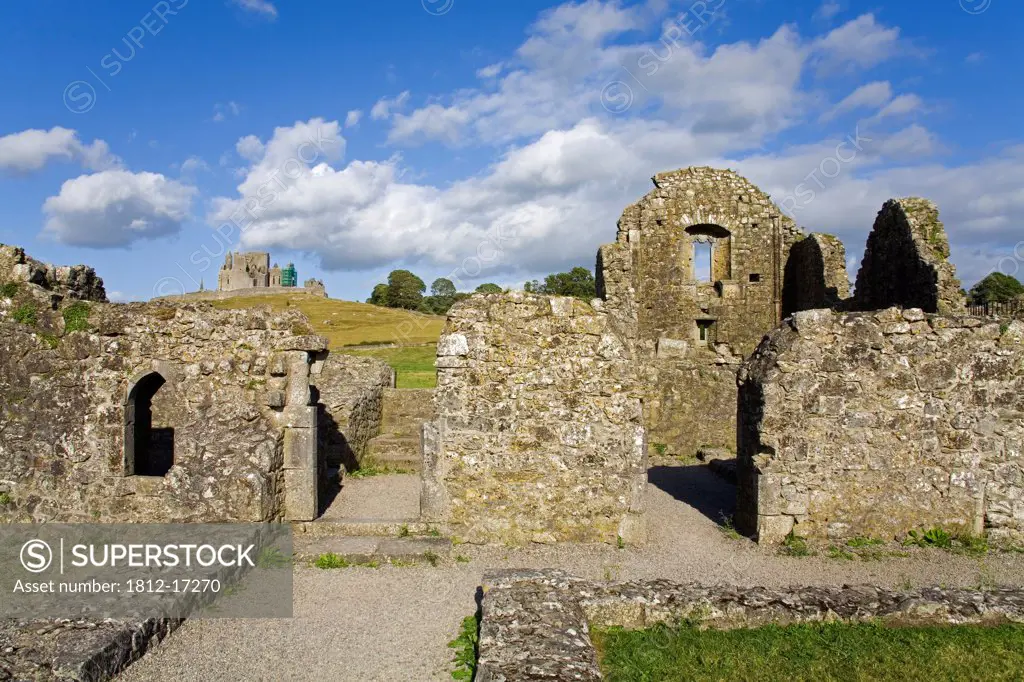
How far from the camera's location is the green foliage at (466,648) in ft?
18.1

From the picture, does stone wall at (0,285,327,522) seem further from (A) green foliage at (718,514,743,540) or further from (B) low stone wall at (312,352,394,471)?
(A) green foliage at (718,514,743,540)

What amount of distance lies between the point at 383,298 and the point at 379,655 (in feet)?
252

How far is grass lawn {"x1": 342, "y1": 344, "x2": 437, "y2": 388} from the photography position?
27703 mm

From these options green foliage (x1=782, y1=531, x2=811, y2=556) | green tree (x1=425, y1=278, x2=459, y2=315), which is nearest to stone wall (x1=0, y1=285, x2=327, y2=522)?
green foliage (x1=782, y1=531, x2=811, y2=556)

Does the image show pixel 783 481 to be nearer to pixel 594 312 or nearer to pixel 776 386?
pixel 776 386

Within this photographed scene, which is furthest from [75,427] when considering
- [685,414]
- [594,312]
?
[685,414]

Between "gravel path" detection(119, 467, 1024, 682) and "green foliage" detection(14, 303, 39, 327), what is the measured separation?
5149 mm

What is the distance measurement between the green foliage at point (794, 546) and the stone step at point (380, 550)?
14.6 feet

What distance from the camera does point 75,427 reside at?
8.95 meters

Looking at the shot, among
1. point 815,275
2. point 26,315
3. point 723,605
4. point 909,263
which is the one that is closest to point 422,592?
point 723,605

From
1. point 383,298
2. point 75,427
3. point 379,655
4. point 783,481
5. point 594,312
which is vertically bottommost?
point 379,655

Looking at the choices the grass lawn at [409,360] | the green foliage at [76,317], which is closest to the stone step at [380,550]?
the green foliage at [76,317]

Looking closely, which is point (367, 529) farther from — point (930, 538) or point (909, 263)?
point (909, 263)

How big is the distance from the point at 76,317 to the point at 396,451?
7.49m
